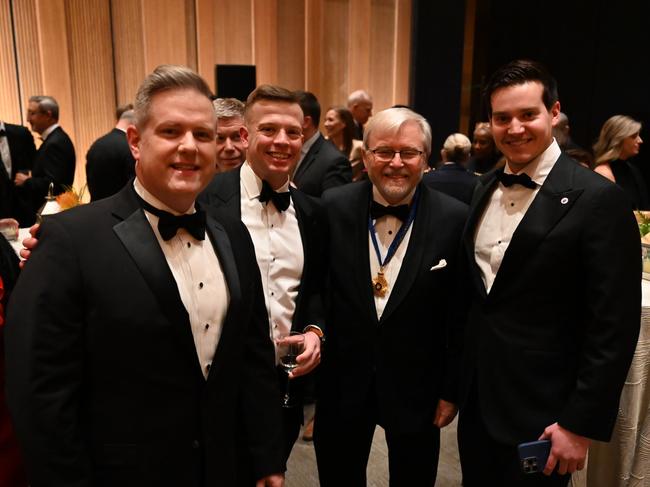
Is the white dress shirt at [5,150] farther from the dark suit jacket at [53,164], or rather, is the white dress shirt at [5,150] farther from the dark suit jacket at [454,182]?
the dark suit jacket at [454,182]

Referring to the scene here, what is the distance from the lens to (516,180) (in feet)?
5.92

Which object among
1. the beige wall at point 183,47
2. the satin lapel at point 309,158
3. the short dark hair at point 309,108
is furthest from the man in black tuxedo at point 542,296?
the beige wall at point 183,47

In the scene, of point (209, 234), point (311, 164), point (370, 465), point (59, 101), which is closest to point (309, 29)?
point (59, 101)

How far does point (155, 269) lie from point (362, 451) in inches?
48.7

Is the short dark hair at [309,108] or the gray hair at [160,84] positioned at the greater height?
the gray hair at [160,84]

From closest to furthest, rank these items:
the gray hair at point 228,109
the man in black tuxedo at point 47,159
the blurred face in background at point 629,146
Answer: the gray hair at point 228,109, the blurred face in background at point 629,146, the man in black tuxedo at point 47,159

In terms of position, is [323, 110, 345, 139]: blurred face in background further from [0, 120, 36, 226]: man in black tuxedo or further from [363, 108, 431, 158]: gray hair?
[363, 108, 431, 158]: gray hair

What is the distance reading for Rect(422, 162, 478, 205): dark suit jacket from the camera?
13.0ft

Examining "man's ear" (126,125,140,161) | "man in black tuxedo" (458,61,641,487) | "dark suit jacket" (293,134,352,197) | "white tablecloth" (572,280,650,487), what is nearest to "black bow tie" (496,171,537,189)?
"man in black tuxedo" (458,61,641,487)

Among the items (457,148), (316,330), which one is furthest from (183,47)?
(316,330)

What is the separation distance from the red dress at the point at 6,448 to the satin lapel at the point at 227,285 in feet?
2.01

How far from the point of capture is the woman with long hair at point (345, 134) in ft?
16.6

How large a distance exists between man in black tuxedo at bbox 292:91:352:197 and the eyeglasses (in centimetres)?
171

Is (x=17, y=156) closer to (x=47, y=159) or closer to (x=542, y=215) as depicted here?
(x=47, y=159)
